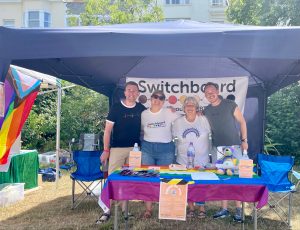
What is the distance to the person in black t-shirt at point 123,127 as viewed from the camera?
12.1 ft

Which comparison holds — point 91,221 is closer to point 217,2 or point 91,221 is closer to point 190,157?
point 190,157

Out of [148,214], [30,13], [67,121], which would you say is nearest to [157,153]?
[148,214]

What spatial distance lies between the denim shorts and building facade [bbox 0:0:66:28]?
54.9 ft

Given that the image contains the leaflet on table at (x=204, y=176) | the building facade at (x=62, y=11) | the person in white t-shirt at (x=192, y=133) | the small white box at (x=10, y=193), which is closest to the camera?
the leaflet on table at (x=204, y=176)

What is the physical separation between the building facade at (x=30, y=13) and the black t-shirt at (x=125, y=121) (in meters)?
16.5

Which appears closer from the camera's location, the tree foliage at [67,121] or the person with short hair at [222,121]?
the person with short hair at [222,121]

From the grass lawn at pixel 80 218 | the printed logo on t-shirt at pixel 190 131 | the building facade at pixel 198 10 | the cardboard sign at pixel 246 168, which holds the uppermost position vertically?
the building facade at pixel 198 10

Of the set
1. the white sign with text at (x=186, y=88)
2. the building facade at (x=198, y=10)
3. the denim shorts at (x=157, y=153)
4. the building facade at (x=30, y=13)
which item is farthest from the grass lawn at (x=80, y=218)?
the building facade at (x=30, y=13)

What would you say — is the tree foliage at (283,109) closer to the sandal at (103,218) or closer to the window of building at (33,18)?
the sandal at (103,218)

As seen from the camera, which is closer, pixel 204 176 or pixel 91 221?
pixel 204 176

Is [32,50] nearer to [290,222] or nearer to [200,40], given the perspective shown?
[200,40]

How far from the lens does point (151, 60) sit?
4.92 meters

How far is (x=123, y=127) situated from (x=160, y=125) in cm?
36

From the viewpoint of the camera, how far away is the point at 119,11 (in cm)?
1101
